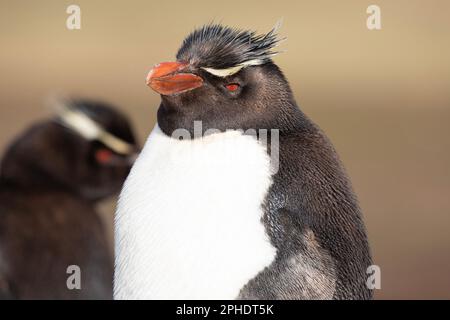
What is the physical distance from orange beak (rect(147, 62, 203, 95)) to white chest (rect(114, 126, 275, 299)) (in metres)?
0.11

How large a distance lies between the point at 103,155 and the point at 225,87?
2.31m

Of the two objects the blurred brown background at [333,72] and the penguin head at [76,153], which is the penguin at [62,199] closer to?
the penguin head at [76,153]

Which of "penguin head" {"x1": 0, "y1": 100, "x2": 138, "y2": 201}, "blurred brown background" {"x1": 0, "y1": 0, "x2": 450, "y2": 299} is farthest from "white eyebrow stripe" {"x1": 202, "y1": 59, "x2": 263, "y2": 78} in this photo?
"blurred brown background" {"x1": 0, "y1": 0, "x2": 450, "y2": 299}

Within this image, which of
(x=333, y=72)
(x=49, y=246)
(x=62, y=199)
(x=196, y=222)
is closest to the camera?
(x=196, y=222)

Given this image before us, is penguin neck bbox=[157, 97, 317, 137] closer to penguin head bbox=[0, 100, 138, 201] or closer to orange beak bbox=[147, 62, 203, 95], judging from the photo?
orange beak bbox=[147, 62, 203, 95]

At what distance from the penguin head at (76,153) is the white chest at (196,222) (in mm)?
1949

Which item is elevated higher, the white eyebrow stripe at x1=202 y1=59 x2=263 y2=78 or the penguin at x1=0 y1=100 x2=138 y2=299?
the white eyebrow stripe at x1=202 y1=59 x2=263 y2=78

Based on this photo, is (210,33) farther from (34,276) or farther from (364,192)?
(364,192)

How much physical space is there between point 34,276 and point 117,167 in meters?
0.82

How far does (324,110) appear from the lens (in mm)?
12773

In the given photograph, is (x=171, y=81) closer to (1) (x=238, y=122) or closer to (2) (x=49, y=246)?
(1) (x=238, y=122)

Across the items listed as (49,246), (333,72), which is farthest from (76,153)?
(333,72)

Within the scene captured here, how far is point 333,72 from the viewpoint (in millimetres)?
15281

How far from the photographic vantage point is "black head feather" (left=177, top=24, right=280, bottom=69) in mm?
2240
